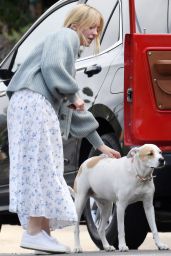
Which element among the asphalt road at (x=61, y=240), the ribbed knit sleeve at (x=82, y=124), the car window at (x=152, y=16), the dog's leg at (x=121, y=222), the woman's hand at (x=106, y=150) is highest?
the car window at (x=152, y=16)

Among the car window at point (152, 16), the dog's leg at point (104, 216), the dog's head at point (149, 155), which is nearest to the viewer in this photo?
the dog's head at point (149, 155)

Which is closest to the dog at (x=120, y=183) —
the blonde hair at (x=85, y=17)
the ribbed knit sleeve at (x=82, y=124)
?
the ribbed knit sleeve at (x=82, y=124)

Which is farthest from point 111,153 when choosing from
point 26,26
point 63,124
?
point 26,26

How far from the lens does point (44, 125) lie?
26.7ft

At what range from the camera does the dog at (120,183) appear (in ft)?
29.8

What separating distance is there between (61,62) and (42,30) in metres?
3.04

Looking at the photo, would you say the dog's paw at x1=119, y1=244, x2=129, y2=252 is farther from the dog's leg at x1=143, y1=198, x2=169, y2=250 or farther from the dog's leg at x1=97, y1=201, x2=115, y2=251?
the dog's leg at x1=97, y1=201, x2=115, y2=251

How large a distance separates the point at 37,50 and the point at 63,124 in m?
0.47

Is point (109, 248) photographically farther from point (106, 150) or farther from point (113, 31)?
point (113, 31)

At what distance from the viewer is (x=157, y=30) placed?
372 inches

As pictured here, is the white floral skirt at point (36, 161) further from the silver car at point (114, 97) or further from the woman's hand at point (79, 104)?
the silver car at point (114, 97)

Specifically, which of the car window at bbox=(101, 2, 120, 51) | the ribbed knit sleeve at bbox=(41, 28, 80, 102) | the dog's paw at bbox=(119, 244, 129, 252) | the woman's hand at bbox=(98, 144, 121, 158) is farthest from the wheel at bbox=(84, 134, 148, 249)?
the ribbed knit sleeve at bbox=(41, 28, 80, 102)

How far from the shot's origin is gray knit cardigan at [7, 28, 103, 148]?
319 inches

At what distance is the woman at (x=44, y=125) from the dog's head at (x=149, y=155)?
811 millimetres
